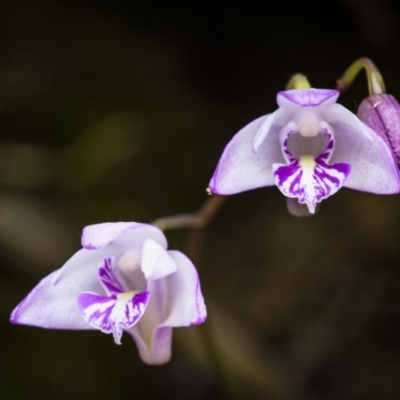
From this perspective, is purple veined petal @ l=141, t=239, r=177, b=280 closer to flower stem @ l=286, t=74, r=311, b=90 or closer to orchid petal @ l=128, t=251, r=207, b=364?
orchid petal @ l=128, t=251, r=207, b=364

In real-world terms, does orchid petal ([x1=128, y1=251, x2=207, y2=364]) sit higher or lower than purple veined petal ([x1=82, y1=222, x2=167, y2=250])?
lower

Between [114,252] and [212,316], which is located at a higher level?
[114,252]

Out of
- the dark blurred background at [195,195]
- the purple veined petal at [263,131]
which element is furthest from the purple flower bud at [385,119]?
the dark blurred background at [195,195]

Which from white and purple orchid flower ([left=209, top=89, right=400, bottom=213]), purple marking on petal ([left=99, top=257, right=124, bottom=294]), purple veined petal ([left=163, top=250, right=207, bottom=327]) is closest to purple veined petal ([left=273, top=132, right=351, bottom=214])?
white and purple orchid flower ([left=209, top=89, right=400, bottom=213])

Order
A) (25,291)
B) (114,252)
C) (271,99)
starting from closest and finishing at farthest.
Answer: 1. (114,252)
2. (25,291)
3. (271,99)

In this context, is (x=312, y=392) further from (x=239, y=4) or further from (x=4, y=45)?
(x=4, y=45)

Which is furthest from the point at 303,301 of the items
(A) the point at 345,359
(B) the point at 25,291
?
(B) the point at 25,291
